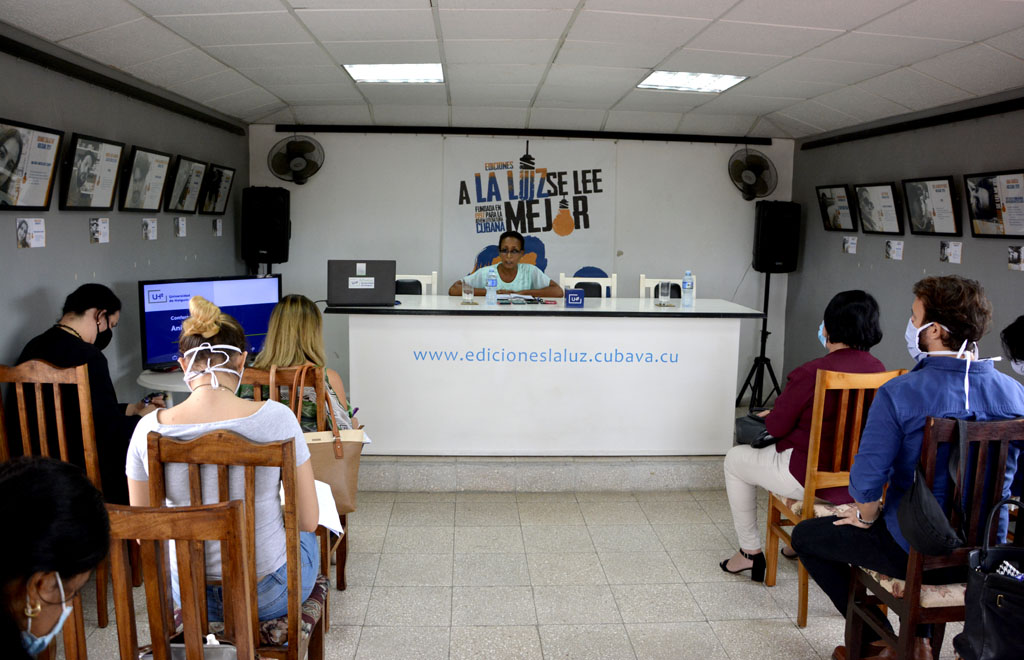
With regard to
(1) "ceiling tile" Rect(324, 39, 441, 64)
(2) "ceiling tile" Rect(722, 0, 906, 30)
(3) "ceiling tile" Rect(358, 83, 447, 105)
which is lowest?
(2) "ceiling tile" Rect(722, 0, 906, 30)

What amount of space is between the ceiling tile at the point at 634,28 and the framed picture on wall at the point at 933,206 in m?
2.14

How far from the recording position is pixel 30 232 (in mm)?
3416

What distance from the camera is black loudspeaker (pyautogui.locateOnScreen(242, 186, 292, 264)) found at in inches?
236

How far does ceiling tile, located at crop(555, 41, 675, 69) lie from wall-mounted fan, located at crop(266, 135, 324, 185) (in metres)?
2.92

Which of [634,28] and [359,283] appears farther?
[359,283]

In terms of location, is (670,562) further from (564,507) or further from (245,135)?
(245,135)

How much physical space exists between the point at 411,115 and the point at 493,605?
4.59 metres

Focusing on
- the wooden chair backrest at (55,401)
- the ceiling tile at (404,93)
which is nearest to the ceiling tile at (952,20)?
the ceiling tile at (404,93)

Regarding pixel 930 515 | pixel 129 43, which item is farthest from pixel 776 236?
pixel 129 43

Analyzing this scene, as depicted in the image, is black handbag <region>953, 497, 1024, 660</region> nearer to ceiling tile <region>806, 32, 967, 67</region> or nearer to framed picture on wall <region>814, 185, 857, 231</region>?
ceiling tile <region>806, 32, 967, 67</region>

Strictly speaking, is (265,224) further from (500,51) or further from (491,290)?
(500,51)

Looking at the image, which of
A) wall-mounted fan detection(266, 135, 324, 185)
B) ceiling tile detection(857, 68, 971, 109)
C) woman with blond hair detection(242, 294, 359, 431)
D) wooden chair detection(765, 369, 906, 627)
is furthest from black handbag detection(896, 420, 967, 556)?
wall-mounted fan detection(266, 135, 324, 185)

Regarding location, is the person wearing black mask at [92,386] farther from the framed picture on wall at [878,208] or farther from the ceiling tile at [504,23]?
the framed picture on wall at [878,208]

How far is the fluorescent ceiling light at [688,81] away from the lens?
486 centimetres
